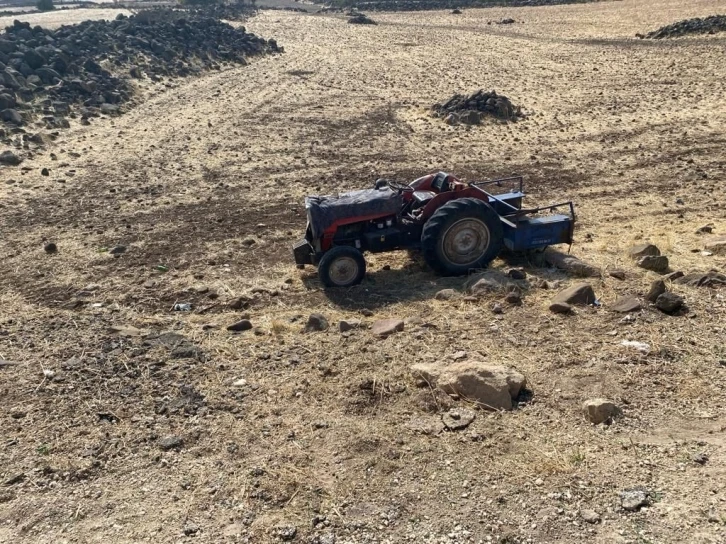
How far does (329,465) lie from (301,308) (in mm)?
3120

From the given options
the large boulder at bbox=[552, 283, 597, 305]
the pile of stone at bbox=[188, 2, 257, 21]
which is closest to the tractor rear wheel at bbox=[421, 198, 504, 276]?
the large boulder at bbox=[552, 283, 597, 305]

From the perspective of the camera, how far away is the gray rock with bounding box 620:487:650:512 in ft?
13.9

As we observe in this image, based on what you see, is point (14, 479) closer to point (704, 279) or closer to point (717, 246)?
point (704, 279)

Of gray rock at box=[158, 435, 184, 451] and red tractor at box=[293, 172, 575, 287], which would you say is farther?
red tractor at box=[293, 172, 575, 287]

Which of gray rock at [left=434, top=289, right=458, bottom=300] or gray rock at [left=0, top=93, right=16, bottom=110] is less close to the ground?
gray rock at [left=0, top=93, right=16, bottom=110]

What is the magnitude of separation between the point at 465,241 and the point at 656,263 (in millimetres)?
2348

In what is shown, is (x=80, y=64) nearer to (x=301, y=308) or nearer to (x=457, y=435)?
(x=301, y=308)

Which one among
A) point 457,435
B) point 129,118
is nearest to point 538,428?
point 457,435

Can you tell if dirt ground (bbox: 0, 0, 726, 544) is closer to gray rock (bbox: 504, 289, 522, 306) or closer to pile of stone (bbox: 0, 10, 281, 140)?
gray rock (bbox: 504, 289, 522, 306)

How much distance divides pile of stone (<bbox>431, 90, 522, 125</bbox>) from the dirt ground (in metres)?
2.36

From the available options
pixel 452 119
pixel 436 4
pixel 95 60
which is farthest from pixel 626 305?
pixel 436 4

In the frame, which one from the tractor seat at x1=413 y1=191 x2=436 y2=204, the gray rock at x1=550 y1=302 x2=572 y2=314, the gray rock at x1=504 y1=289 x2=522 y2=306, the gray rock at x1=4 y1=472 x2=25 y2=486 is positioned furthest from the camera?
the tractor seat at x1=413 y1=191 x2=436 y2=204

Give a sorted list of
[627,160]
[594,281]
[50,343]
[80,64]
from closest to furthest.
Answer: [50,343] → [594,281] → [627,160] → [80,64]

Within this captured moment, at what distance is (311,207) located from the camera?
800 centimetres
